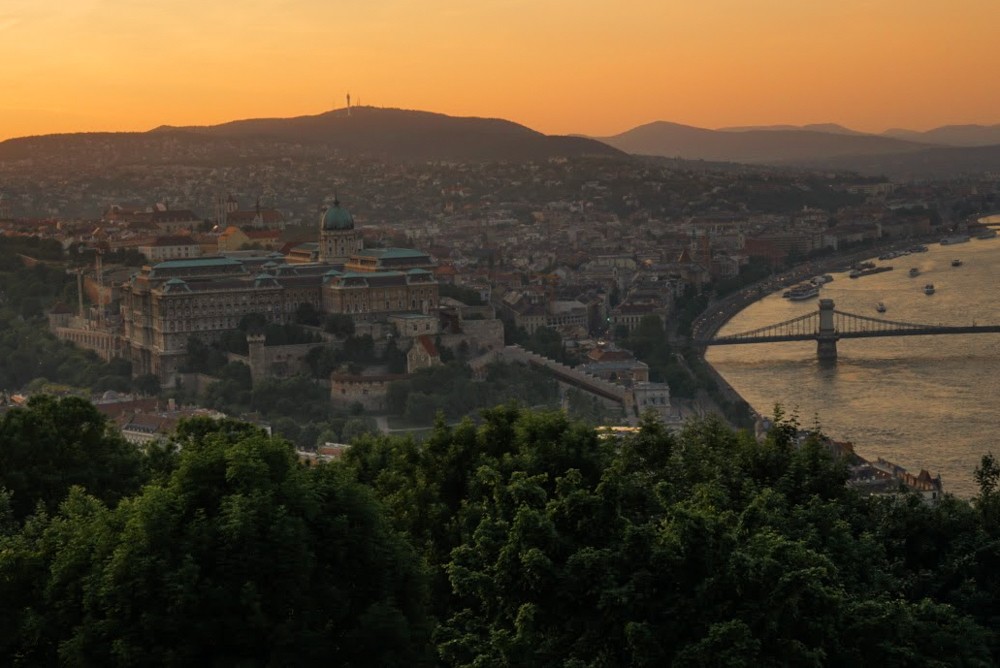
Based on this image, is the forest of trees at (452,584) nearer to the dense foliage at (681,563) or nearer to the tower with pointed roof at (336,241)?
the dense foliage at (681,563)

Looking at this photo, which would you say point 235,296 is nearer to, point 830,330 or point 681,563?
point 830,330

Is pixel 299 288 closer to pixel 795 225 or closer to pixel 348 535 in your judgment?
pixel 348 535

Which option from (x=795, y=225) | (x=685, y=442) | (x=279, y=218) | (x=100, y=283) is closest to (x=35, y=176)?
(x=795, y=225)

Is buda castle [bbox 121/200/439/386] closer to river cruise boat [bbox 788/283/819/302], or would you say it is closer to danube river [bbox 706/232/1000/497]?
danube river [bbox 706/232/1000/497]

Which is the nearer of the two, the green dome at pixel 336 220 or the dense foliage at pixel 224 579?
the dense foliage at pixel 224 579

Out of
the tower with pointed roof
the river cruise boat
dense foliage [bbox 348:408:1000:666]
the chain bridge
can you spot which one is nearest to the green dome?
the tower with pointed roof

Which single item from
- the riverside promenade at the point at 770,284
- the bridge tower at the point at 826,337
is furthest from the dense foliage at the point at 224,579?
the riverside promenade at the point at 770,284

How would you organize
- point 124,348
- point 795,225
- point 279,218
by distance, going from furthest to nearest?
point 795,225 < point 279,218 < point 124,348

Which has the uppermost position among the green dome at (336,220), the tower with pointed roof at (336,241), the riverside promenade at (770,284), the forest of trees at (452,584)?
the forest of trees at (452,584)
